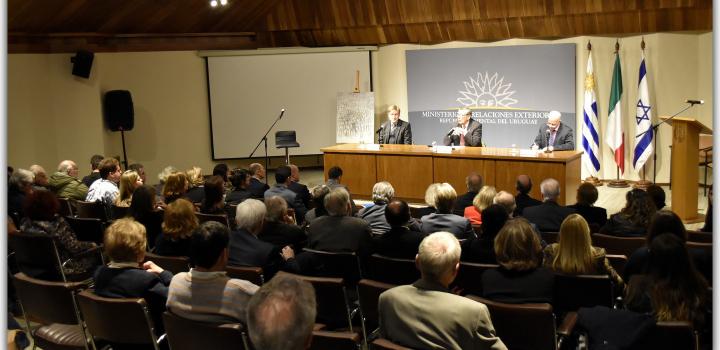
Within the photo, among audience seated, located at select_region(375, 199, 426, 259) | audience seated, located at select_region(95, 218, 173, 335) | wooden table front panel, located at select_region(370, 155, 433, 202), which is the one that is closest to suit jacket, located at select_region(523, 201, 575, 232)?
audience seated, located at select_region(375, 199, 426, 259)

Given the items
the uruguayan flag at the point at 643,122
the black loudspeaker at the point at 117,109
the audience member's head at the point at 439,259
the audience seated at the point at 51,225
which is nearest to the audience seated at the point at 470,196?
the audience seated at the point at 51,225

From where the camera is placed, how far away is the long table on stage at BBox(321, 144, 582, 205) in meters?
8.62

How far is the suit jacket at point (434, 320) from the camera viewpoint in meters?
3.02

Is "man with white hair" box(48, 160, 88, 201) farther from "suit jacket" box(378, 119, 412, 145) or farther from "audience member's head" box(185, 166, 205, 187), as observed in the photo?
"suit jacket" box(378, 119, 412, 145)

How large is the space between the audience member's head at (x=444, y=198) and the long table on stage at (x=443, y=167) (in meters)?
3.33

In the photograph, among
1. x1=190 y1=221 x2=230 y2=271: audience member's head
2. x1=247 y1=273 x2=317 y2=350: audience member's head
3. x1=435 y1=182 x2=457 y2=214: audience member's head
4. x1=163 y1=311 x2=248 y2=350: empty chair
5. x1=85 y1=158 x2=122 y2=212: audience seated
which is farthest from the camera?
x1=85 y1=158 x2=122 y2=212: audience seated

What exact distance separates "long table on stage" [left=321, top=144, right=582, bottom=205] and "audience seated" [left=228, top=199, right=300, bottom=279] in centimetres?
457

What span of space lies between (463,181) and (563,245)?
16.6 ft

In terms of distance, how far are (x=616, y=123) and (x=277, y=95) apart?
5326mm

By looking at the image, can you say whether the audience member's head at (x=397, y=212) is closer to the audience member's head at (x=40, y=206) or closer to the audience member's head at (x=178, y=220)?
the audience member's head at (x=178, y=220)

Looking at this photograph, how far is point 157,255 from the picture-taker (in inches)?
191

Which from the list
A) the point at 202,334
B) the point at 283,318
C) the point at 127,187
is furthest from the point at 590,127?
the point at 283,318

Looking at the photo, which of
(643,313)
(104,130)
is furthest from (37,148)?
(643,313)

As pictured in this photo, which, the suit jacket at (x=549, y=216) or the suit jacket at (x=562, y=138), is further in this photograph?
the suit jacket at (x=562, y=138)
